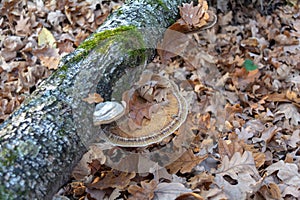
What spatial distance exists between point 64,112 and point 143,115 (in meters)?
0.62

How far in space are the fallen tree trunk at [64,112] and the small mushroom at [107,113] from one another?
2.1 inches

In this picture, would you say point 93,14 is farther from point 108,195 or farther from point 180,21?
point 108,195

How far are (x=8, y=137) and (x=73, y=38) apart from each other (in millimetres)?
2505

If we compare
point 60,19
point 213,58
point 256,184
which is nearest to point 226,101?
point 213,58

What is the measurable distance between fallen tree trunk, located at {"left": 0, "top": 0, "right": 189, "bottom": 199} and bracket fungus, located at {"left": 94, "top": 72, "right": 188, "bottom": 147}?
5.3 inches

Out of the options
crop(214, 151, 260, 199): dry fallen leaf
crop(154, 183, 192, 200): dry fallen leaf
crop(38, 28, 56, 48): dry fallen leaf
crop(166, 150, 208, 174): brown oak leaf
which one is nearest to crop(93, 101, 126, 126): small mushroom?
crop(154, 183, 192, 200): dry fallen leaf

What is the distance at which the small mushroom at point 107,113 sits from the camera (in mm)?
2496

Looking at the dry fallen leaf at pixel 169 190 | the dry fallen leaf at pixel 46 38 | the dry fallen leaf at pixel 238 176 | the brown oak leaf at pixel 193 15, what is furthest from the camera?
the dry fallen leaf at pixel 46 38

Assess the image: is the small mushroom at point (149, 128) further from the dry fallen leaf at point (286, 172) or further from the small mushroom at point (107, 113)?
the dry fallen leaf at point (286, 172)

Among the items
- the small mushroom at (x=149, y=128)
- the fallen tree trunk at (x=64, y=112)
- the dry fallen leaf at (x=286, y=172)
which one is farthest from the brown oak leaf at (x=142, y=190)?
the dry fallen leaf at (x=286, y=172)

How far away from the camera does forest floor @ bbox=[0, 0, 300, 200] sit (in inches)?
107

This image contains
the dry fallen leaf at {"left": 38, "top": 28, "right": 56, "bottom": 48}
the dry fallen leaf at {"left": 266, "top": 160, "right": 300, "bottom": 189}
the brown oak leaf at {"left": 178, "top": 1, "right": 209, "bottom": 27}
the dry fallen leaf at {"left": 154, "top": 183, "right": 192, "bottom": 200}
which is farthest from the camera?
the dry fallen leaf at {"left": 38, "top": 28, "right": 56, "bottom": 48}

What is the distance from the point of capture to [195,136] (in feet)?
11.0

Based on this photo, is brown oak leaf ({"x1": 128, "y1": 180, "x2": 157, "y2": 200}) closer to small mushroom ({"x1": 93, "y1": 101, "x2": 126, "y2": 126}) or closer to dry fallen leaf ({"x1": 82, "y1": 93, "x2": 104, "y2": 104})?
small mushroom ({"x1": 93, "y1": 101, "x2": 126, "y2": 126})
